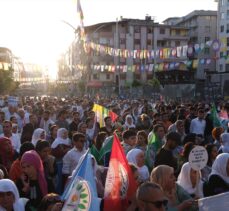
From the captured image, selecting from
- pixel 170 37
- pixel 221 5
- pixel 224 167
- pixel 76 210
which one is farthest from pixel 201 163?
pixel 170 37

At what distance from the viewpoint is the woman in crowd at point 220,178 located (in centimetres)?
526

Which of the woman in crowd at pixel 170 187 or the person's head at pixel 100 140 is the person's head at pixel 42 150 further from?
the woman in crowd at pixel 170 187

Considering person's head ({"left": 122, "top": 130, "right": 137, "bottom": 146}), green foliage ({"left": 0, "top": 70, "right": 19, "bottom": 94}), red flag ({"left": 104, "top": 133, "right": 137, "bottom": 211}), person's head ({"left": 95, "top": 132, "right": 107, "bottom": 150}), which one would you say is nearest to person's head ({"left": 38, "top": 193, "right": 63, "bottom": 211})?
red flag ({"left": 104, "top": 133, "right": 137, "bottom": 211})

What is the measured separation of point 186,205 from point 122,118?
10.1 m

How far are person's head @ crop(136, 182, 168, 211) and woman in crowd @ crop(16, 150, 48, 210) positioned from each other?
193 centimetres

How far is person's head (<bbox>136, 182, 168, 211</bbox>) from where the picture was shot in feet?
11.2

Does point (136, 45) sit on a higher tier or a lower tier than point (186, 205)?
higher

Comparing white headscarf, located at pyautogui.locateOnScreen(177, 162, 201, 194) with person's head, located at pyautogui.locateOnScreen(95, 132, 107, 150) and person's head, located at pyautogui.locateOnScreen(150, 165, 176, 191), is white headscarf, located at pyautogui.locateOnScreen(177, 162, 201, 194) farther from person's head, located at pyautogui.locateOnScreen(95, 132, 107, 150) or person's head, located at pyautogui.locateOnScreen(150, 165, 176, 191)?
person's head, located at pyautogui.locateOnScreen(95, 132, 107, 150)

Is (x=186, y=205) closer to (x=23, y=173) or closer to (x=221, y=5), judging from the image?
(x=23, y=173)

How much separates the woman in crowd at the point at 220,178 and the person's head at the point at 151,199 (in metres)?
1.94

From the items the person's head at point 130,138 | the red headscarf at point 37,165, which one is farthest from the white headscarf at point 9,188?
the person's head at point 130,138

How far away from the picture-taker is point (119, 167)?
4945mm

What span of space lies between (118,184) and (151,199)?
1435 millimetres

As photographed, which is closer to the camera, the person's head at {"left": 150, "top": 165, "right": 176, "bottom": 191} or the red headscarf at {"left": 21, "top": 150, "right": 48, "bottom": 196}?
the person's head at {"left": 150, "top": 165, "right": 176, "bottom": 191}
